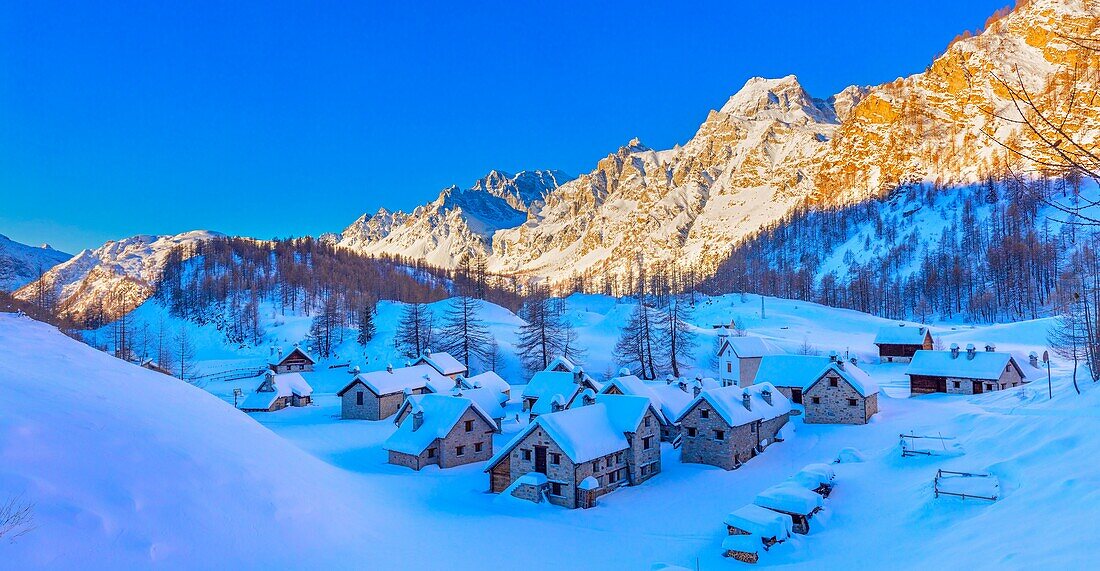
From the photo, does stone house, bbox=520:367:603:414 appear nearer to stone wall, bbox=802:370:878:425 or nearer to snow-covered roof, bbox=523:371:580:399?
snow-covered roof, bbox=523:371:580:399

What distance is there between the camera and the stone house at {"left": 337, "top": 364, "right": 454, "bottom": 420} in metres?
52.7

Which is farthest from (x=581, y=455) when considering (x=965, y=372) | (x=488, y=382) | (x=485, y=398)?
(x=965, y=372)

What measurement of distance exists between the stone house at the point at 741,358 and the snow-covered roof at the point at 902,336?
2171cm

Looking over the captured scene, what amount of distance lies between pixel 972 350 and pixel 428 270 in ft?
540

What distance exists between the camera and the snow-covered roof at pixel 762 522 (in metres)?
23.0

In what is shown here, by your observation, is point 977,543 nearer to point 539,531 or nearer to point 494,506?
point 539,531

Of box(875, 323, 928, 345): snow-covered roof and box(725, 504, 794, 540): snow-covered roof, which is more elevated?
box(875, 323, 928, 345): snow-covered roof

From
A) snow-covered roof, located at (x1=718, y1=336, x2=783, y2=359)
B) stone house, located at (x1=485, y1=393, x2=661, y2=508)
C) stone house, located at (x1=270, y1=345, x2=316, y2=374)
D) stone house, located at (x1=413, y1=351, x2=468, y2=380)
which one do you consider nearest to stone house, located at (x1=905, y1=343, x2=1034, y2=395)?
snow-covered roof, located at (x1=718, y1=336, x2=783, y2=359)

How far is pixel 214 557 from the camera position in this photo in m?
17.6

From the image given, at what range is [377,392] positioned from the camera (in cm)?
5231

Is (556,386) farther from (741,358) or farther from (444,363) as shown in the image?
(741,358)

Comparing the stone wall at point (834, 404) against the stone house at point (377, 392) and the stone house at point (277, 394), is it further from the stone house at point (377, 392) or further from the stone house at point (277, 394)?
the stone house at point (277, 394)

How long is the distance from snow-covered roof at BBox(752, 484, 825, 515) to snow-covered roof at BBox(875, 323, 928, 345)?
54085 mm

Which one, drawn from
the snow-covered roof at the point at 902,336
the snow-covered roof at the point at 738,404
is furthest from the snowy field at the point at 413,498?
the snow-covered roof at the point at 902,336
